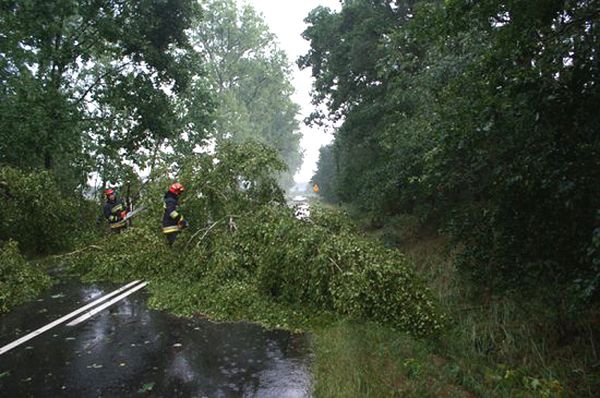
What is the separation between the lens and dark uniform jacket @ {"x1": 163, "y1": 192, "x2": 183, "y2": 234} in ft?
30.7

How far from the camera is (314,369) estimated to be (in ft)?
15.5

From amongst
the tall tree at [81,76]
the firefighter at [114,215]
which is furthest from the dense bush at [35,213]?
the tall tree at [81,76]

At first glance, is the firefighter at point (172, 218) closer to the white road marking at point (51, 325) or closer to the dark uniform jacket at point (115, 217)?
the white road marking at point (51, 325)

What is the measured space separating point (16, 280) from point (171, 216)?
302 centimetres

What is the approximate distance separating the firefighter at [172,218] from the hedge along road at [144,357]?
279cm

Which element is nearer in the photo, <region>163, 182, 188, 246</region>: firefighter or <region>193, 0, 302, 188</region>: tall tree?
<region>163, 182, 188, 246</region>: firefighter

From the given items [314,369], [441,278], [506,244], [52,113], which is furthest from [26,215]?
[506,244]

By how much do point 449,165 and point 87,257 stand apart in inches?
314

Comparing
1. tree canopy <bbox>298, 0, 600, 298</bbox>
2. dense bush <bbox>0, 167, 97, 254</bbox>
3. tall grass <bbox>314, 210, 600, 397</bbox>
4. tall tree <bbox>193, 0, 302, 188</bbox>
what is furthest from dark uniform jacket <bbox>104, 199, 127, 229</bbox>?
tall tree <bbox>193, 0, 302, 188</bbox>

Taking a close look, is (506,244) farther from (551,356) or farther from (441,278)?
(441,278)

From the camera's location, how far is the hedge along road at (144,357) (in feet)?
14.0

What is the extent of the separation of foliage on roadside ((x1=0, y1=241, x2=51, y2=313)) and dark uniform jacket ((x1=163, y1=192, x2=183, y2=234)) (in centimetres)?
248

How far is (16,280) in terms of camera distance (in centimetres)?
760

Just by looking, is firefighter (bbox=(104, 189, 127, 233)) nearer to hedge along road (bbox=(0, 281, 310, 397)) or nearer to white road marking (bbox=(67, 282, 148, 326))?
white road marking (bbox=(67, 282, 148, 326))
